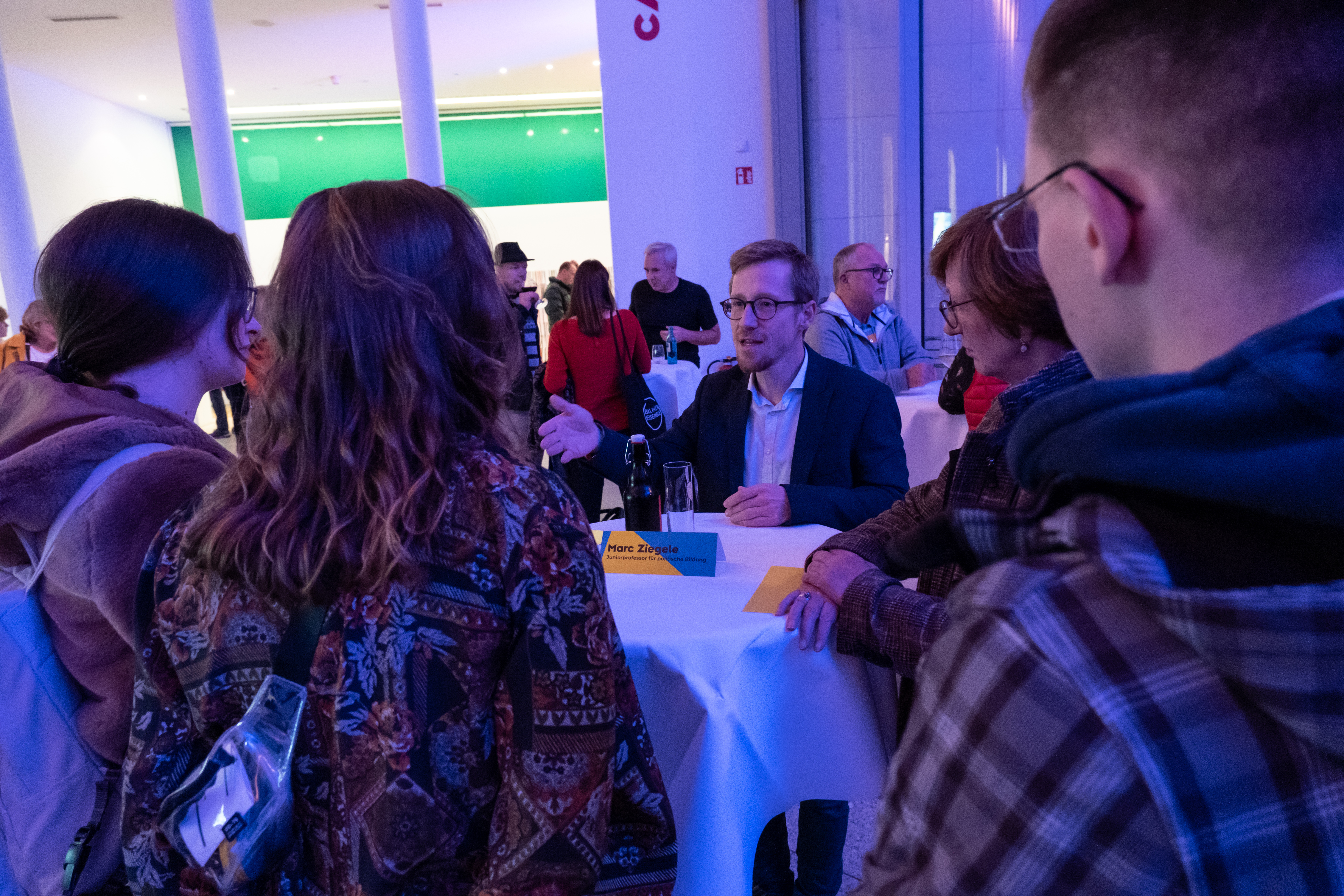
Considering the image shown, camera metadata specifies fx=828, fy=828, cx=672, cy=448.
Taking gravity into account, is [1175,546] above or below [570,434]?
above

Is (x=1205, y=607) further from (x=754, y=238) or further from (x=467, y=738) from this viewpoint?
(x=754, y=238)

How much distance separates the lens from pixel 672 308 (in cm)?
614

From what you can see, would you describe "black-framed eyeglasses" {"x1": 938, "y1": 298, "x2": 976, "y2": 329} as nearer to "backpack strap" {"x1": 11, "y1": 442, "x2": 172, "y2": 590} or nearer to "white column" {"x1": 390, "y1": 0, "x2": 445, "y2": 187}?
"backpack strap" {"x1": 11, "y1": 442, "x2": 172, "y2": 590}

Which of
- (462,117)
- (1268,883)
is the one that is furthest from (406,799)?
(462,117)

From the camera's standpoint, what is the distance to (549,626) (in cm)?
98

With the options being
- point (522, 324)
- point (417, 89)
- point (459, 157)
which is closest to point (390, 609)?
point (522, 324)

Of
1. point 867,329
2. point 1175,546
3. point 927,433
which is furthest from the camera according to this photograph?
point 867,329

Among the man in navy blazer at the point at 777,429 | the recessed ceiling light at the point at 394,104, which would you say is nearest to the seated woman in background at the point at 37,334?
the man in navy blazer at the point at 777,429

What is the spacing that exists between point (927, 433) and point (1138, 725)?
365 centimetres

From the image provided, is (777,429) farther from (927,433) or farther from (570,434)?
(927,433)

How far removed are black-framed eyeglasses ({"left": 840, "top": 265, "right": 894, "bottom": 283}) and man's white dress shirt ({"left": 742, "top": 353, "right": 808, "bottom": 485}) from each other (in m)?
1.88

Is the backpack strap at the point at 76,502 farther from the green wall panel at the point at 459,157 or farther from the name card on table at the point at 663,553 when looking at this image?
the green wall panel at the point at 459,157

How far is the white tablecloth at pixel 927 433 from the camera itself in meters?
3.83

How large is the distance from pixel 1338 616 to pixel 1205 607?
6 cm
